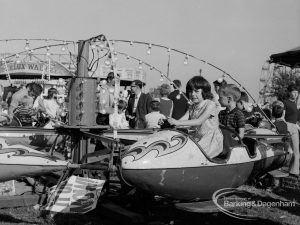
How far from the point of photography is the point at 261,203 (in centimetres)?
591

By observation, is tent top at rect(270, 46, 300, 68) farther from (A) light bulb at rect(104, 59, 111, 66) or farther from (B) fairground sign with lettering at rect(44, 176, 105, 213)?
(B) fairground sign with lettering at rect(44, 176, 105, 213)

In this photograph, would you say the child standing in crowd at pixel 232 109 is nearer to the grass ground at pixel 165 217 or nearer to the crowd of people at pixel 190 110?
the crowd of people at pixel 190 110

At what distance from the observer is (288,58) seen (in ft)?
57.7

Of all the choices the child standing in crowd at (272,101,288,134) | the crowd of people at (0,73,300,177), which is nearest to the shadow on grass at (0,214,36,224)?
the crowd of people at (0,73,300,177)

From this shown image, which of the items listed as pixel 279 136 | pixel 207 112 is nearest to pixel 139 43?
pixel 207 112

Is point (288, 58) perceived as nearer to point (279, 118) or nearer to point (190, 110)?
point (279, 118)

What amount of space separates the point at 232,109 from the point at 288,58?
12.2 meters

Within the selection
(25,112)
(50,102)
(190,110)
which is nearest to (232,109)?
(190,110)

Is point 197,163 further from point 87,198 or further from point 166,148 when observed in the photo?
point 87,198

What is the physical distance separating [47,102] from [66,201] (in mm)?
4904

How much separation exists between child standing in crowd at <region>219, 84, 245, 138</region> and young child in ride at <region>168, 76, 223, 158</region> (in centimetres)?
96

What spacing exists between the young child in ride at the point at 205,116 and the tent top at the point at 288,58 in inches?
505

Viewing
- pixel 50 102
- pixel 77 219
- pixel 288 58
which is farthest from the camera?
pixel 288 58

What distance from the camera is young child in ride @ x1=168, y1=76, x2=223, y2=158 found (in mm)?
5031
